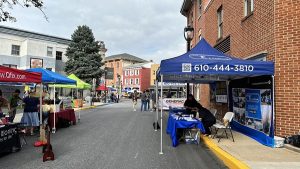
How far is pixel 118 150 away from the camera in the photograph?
935cm

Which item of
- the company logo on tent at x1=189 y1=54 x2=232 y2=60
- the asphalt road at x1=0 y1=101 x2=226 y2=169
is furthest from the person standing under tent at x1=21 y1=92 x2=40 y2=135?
the company logo on tent at x1=189 y1=54 x2=232 y2=60

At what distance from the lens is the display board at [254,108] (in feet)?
31.8

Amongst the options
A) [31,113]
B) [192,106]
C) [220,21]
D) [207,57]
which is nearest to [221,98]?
[192,106]

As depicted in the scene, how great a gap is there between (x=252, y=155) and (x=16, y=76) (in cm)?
709

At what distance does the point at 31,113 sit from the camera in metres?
12.9

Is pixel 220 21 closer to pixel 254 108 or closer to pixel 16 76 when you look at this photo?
pixel 254 108

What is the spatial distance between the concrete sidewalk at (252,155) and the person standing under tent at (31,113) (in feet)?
22.8

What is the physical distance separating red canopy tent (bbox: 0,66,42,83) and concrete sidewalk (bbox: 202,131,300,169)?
6181mm

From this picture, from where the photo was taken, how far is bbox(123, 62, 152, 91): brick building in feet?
313

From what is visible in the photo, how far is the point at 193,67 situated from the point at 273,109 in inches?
106

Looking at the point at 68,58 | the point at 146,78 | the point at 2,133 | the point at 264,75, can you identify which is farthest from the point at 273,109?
the point at 146,78

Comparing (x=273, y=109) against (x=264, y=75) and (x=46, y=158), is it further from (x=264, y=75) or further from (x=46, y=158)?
(x=46, y=158)

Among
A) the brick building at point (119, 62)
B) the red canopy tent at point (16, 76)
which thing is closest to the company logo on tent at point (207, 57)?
the red canopy tent at point (16, 76)

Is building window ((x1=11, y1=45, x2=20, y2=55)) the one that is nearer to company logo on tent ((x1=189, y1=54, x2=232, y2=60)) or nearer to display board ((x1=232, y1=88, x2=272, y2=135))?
display board ((x1=232, y1=88, x2=272, y2=135))
